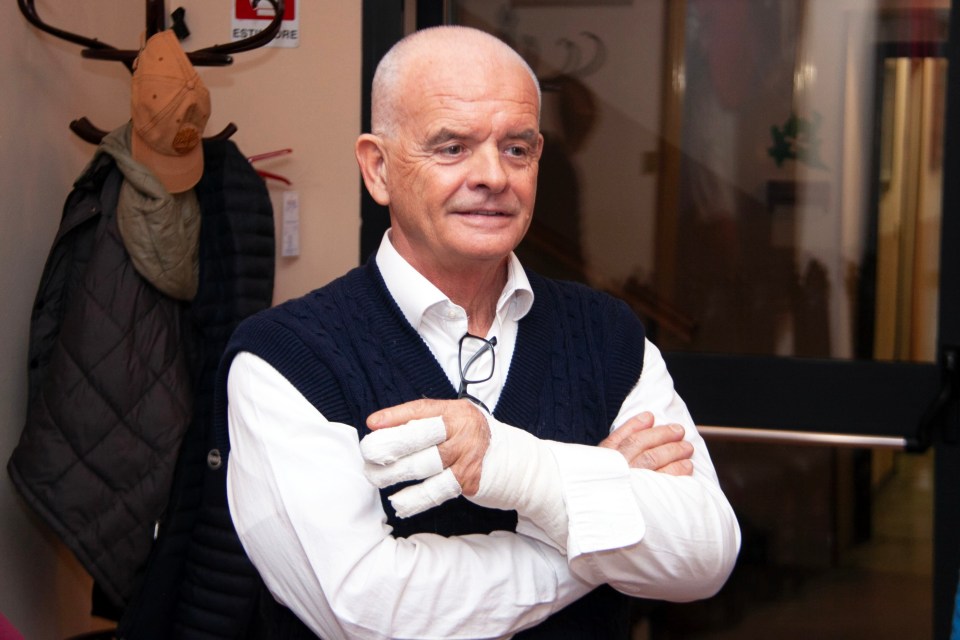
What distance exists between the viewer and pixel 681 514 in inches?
46.8

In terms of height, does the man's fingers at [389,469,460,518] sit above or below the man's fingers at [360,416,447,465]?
below

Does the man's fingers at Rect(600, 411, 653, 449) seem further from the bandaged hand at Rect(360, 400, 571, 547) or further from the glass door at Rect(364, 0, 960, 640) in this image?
the glass door at Rect(364, 0, 960, 640)

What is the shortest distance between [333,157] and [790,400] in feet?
4.02

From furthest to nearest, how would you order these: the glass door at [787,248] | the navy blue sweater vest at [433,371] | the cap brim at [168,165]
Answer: the glass door at [787,248] < the cap brim at [168,165] < the navy blue sweater vest at [433,371]

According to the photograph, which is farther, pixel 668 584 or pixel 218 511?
pixel 218 511

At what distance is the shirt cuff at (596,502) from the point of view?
1.13m

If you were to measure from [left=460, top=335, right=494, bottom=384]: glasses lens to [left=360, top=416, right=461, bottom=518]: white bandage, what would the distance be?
0.76 ft

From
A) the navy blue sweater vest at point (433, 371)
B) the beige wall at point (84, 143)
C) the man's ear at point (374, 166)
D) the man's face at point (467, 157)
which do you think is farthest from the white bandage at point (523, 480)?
the beige wall at point (84, 143)

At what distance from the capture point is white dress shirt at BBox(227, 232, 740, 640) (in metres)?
1.12

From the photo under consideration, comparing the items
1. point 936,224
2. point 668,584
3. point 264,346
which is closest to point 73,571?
point 264,346

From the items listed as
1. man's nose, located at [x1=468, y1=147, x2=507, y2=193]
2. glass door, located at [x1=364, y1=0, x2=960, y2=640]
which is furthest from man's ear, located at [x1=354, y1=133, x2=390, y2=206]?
glass door, located at [x1=364, y1=0, x2=960, y2=640]

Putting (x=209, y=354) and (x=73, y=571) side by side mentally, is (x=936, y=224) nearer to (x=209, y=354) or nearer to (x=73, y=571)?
(x=209, y=354)

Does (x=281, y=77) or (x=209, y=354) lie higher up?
(x=281, y=77)

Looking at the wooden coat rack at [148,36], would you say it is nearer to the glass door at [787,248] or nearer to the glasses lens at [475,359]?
the glass door at [787,248]
